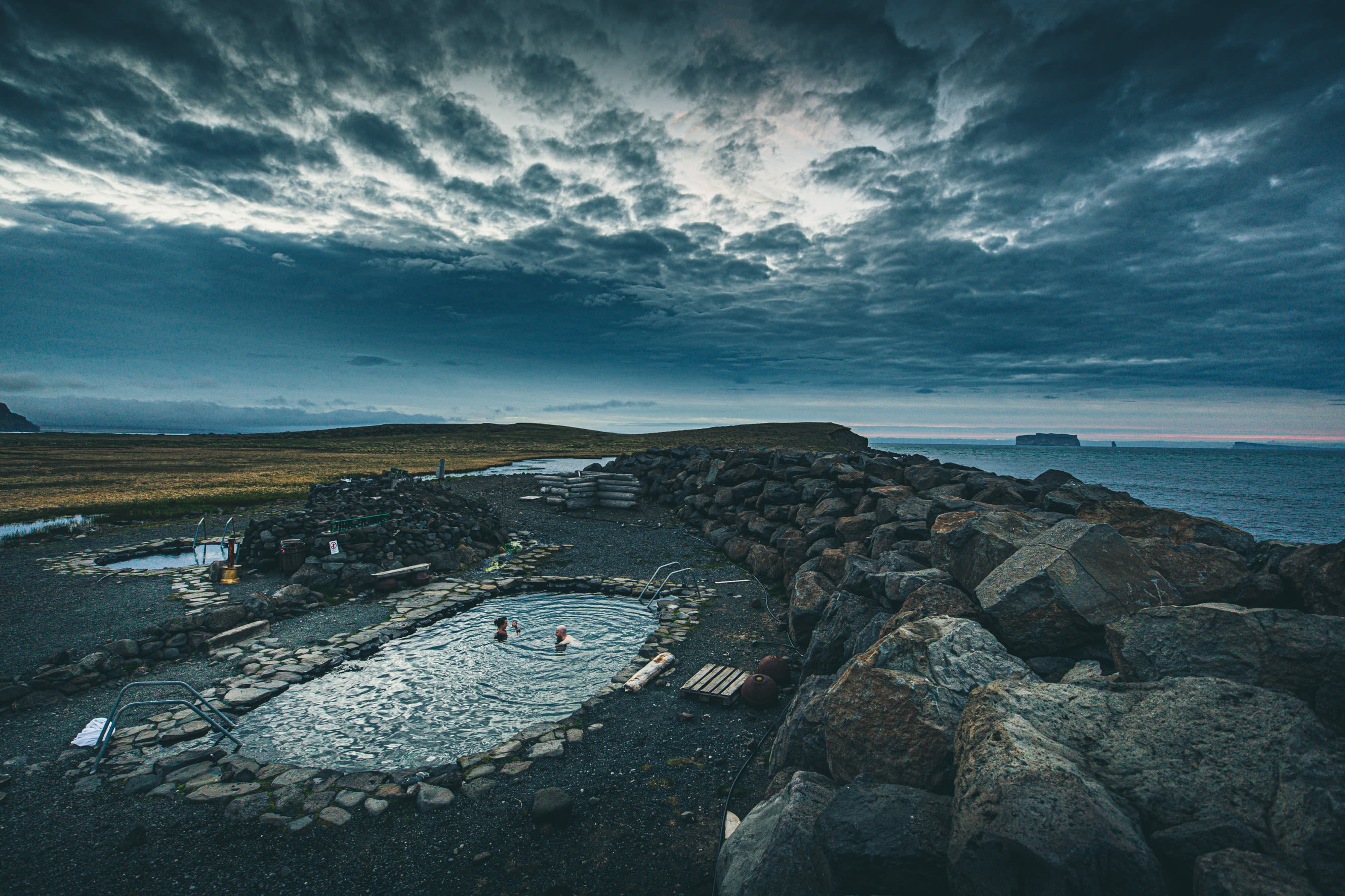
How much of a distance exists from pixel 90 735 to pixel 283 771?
3.31 meters

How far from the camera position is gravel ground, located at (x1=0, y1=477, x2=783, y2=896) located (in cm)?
542

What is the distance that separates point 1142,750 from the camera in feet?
13.7

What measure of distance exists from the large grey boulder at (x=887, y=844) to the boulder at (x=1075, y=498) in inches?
400

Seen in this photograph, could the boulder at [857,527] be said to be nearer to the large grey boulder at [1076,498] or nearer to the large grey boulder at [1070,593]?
the large grey boulder at [1076,498]

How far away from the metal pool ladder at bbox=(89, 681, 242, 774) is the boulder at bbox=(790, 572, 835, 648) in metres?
9.64

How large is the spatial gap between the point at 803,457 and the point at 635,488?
34.5 ft

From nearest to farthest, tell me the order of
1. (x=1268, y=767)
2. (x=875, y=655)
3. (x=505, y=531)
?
(x=1268, y=767) < (x=875, y=655) < (x=505, y=531)

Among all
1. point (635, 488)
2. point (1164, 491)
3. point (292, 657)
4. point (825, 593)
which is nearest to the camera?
point (292, 657)

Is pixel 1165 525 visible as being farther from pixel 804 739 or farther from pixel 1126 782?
pixel 804 739

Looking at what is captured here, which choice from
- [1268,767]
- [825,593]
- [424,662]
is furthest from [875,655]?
[424,662]

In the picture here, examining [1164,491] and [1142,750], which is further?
[1164,491]

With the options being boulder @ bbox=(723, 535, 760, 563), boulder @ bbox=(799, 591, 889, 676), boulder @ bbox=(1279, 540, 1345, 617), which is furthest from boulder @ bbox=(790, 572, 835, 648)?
boulder @ bbox=(1279, 540, 1345, 617)

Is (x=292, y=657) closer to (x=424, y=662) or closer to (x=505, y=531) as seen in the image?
(x=424, y=662)

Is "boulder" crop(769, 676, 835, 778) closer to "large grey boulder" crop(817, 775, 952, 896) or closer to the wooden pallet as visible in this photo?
"large grey boulder" crop(817, 775, 952, 896)
